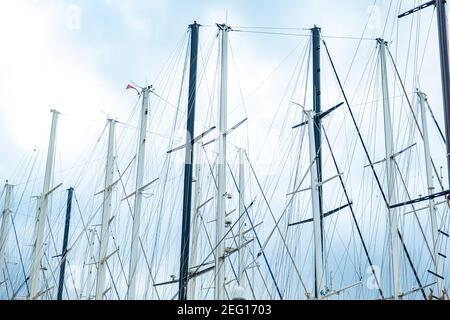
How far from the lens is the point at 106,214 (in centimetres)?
3959

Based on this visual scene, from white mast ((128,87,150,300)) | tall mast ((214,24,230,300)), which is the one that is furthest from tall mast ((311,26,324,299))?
white mast ((128,87,150,300))

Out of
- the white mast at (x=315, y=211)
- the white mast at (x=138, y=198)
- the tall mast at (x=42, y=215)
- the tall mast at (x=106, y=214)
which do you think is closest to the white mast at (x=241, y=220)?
the white mast at (x=315, y=211)

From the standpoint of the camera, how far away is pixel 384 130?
3409 cm

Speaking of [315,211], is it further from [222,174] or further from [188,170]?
[188,170]

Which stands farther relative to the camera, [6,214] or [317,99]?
[6,214]

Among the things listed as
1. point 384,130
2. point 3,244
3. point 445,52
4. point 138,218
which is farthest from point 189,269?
point 3,244

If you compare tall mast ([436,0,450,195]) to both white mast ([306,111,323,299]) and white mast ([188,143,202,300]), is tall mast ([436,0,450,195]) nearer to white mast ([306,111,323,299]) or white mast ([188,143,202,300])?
white mast ([306,111,323,299])

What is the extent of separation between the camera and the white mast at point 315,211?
29734 mm

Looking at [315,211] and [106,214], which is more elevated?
[106,214]

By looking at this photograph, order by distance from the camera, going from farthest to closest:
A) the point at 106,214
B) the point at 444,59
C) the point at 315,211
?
the point at 106,214, the point at 315,211, the point at 444,59

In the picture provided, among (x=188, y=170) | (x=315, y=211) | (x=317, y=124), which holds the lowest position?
(x=315, y=211)

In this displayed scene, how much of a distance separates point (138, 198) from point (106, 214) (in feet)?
14.0

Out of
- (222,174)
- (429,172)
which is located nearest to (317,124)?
(429,172)
